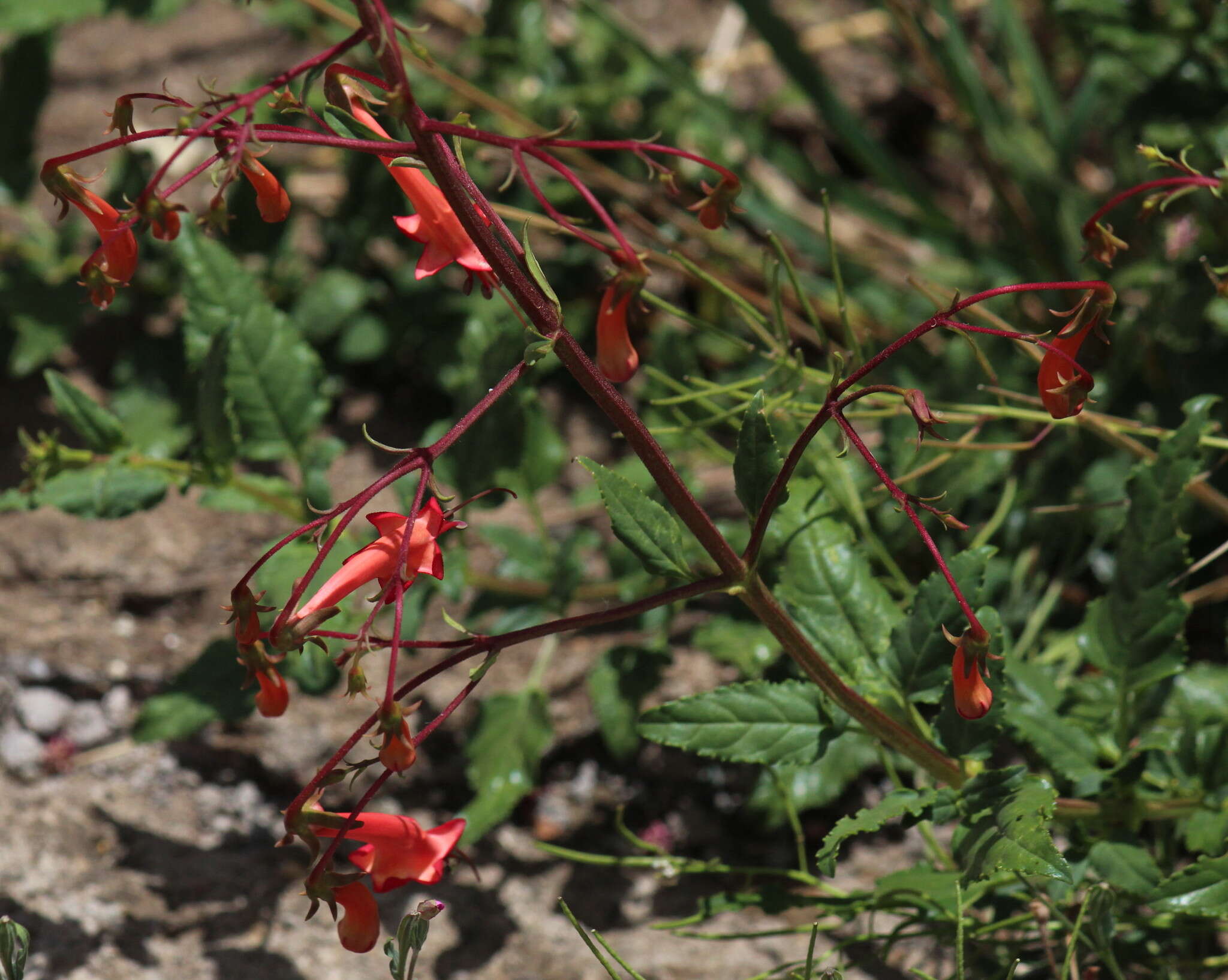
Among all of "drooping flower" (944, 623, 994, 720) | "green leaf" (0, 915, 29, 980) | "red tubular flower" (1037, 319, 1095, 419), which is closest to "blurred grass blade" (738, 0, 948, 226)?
"red tubular flower" (1037, 319, 1095, 419)

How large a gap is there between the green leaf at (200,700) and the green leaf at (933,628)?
0.77 metres

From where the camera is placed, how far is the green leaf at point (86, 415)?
1.42 m

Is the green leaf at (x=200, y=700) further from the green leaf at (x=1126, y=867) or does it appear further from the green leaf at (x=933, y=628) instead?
the green leaf at (x=1126, y=867)

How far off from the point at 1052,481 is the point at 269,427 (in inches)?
44.5

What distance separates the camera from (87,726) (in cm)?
161

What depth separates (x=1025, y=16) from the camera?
269 cm

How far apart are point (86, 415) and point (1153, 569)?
1.26m

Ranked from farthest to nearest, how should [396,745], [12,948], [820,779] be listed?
[820,779], [12,948], [396,745]

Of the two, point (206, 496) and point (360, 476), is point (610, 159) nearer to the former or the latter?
point (360, 476)

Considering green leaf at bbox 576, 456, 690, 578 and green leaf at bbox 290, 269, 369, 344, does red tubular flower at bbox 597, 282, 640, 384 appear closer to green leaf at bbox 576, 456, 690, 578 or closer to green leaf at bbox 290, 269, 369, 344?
green leaf at bbox 576, 456, 690, 578

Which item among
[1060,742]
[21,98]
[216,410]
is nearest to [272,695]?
[216,410]

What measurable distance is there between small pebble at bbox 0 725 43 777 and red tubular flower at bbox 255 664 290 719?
86 cm

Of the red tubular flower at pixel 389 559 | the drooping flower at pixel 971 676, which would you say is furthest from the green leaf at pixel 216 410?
the drooping flower at pixel 971 676

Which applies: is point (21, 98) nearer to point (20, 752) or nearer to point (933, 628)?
point (20, 752)
